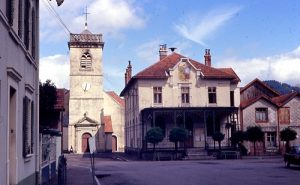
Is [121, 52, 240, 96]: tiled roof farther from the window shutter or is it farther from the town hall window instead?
the window shutter

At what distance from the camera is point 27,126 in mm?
13305

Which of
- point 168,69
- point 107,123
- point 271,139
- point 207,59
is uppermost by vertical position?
point 207,59

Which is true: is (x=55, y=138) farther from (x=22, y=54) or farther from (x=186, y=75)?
(x=186, y=75)

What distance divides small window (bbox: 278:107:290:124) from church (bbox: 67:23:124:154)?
2193 centimetres

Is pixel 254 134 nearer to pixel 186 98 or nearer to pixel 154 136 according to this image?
pixel 186 98

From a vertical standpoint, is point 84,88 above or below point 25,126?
above

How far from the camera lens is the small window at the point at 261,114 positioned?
4978 cm

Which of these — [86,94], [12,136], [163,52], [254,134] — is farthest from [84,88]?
[12,136]

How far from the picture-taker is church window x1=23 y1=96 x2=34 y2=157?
1293cm

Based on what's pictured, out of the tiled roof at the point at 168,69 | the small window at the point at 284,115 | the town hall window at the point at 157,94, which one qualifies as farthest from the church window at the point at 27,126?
the small window at the point at 284,115

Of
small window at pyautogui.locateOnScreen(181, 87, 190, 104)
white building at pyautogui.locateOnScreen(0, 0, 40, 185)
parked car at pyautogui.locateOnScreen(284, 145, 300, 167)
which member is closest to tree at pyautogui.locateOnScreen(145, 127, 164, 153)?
small window at pyautogui.locateOnScreen(181, 87, 190, 104)

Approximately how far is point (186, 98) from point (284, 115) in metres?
10.8

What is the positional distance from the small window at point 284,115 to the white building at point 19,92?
126ft

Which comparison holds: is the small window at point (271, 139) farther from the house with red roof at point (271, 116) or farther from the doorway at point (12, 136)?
the doorway at point (12, 136)
